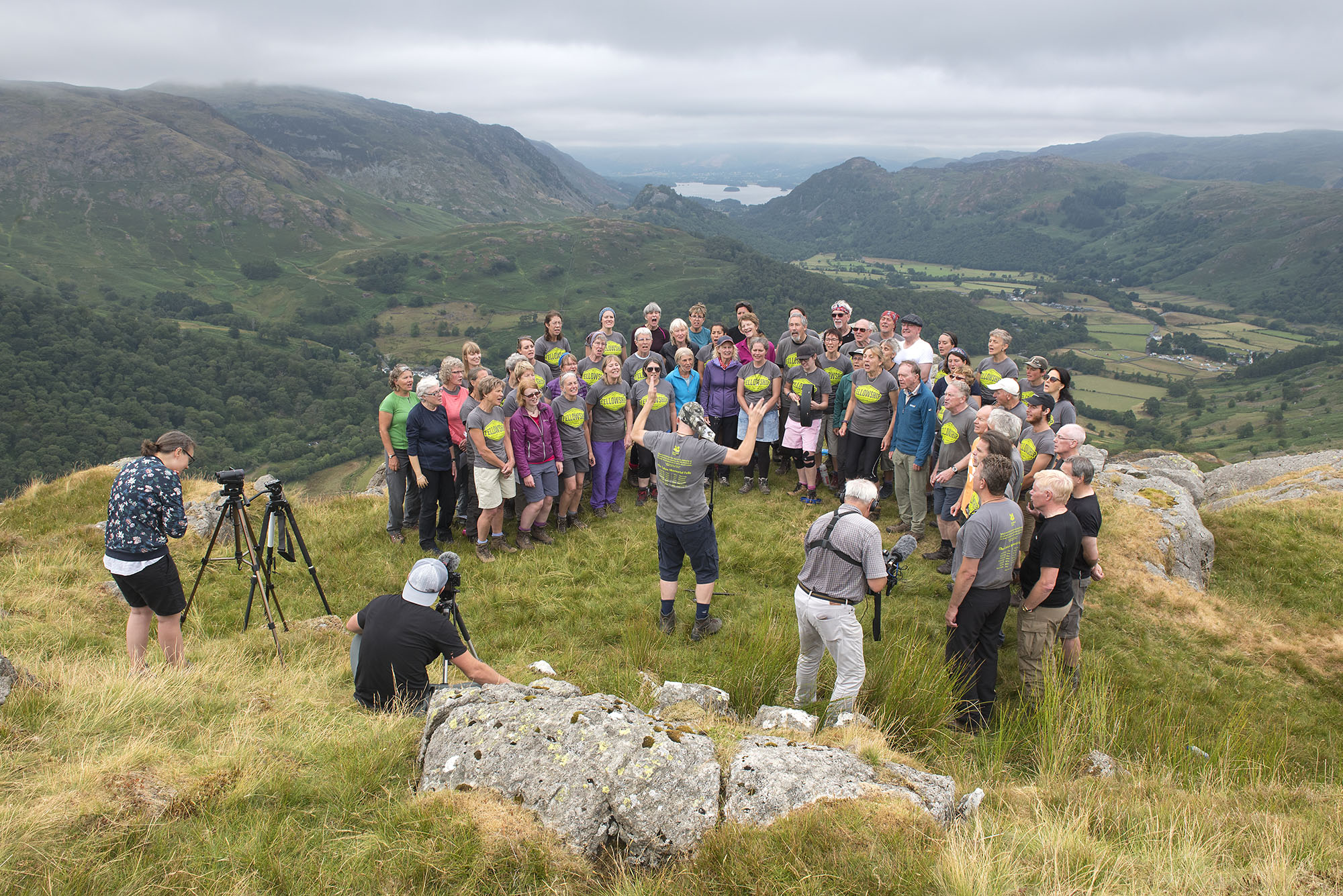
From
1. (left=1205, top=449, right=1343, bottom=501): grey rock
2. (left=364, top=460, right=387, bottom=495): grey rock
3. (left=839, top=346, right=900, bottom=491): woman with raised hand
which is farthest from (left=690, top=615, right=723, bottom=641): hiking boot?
(left=1205, top=449, right=1343, bottom=501): grey rock

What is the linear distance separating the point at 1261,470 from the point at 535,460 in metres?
14.9

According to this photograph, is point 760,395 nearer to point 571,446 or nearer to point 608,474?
point 608,474

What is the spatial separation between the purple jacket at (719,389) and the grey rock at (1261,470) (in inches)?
386

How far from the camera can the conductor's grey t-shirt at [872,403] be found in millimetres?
9117

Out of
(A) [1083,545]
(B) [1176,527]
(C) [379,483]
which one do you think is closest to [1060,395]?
(A) [1083,545]

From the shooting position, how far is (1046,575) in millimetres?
5707

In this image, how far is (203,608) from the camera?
749 centimetres

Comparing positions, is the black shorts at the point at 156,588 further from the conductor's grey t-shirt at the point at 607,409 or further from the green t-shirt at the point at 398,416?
the conductor's grey t-shirt at the point at 607,409

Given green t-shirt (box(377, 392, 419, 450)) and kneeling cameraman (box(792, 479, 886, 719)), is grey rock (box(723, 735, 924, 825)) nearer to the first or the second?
kneeling cameraman (box(792, 479, 886, 719))

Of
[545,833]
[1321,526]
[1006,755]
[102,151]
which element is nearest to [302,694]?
[545,833]

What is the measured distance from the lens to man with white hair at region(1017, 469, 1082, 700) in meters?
5.59

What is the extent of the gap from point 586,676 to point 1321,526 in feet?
36.8

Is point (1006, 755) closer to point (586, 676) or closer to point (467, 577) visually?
point (586, 676)

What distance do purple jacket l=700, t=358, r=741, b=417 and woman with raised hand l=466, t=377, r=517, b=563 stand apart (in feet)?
11.1
